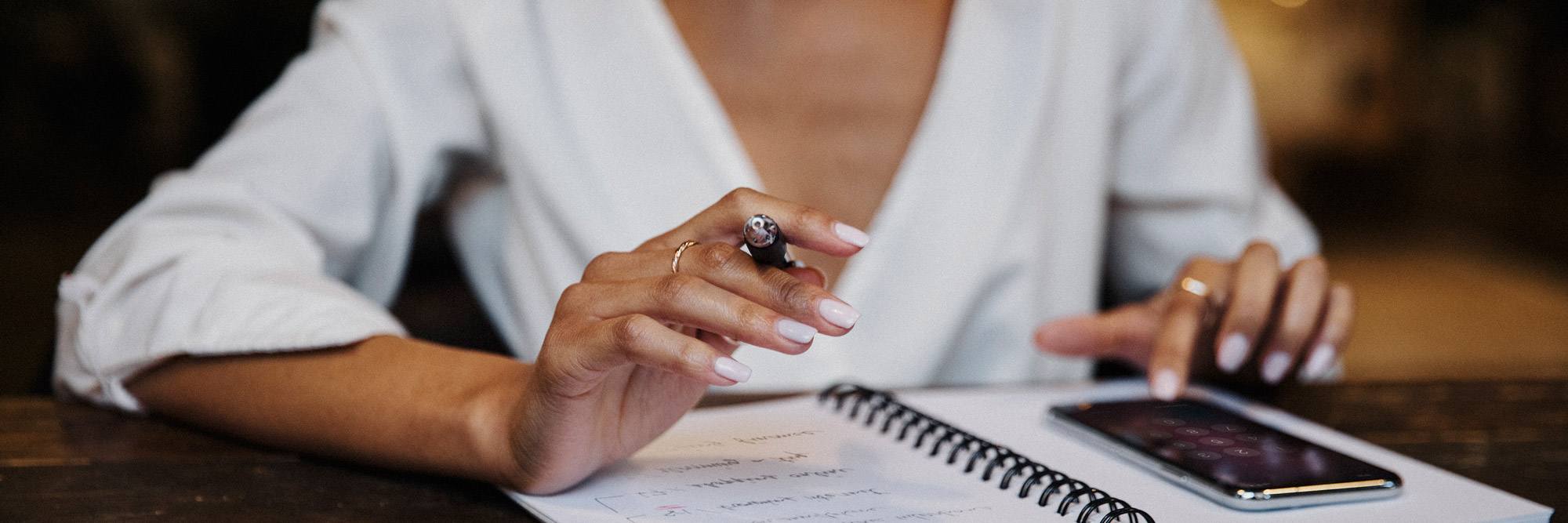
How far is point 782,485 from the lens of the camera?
17.2 inches

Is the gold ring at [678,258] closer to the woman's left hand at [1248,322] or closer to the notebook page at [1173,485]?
the notebook page at [1173,485]

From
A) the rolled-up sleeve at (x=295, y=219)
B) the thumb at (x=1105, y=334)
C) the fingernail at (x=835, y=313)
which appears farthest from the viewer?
the thumb at (x=1105, y=334)

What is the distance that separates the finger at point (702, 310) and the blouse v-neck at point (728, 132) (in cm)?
38

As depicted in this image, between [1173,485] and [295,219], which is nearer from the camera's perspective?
[1173,485]

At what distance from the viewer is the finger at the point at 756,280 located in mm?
370

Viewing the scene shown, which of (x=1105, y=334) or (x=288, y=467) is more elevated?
(x=1105, y=334)

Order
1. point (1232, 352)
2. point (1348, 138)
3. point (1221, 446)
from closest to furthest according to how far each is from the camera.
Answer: point (1221, 446)
point (1232, 352)
point (1348, 138)

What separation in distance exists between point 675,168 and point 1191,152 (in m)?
0.42

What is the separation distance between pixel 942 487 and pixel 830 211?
0.40 m

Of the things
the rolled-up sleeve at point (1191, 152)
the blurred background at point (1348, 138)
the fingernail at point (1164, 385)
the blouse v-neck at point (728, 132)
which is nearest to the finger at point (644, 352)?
the fingernail at point (1164, 385)

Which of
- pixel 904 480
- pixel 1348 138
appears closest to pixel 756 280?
pixel 904 480

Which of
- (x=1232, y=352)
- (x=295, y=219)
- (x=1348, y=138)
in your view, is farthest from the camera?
(x=1348, y=138)

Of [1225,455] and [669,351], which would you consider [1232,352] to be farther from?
[669,351]

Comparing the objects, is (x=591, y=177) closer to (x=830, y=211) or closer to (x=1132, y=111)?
(x=830, y=211)
